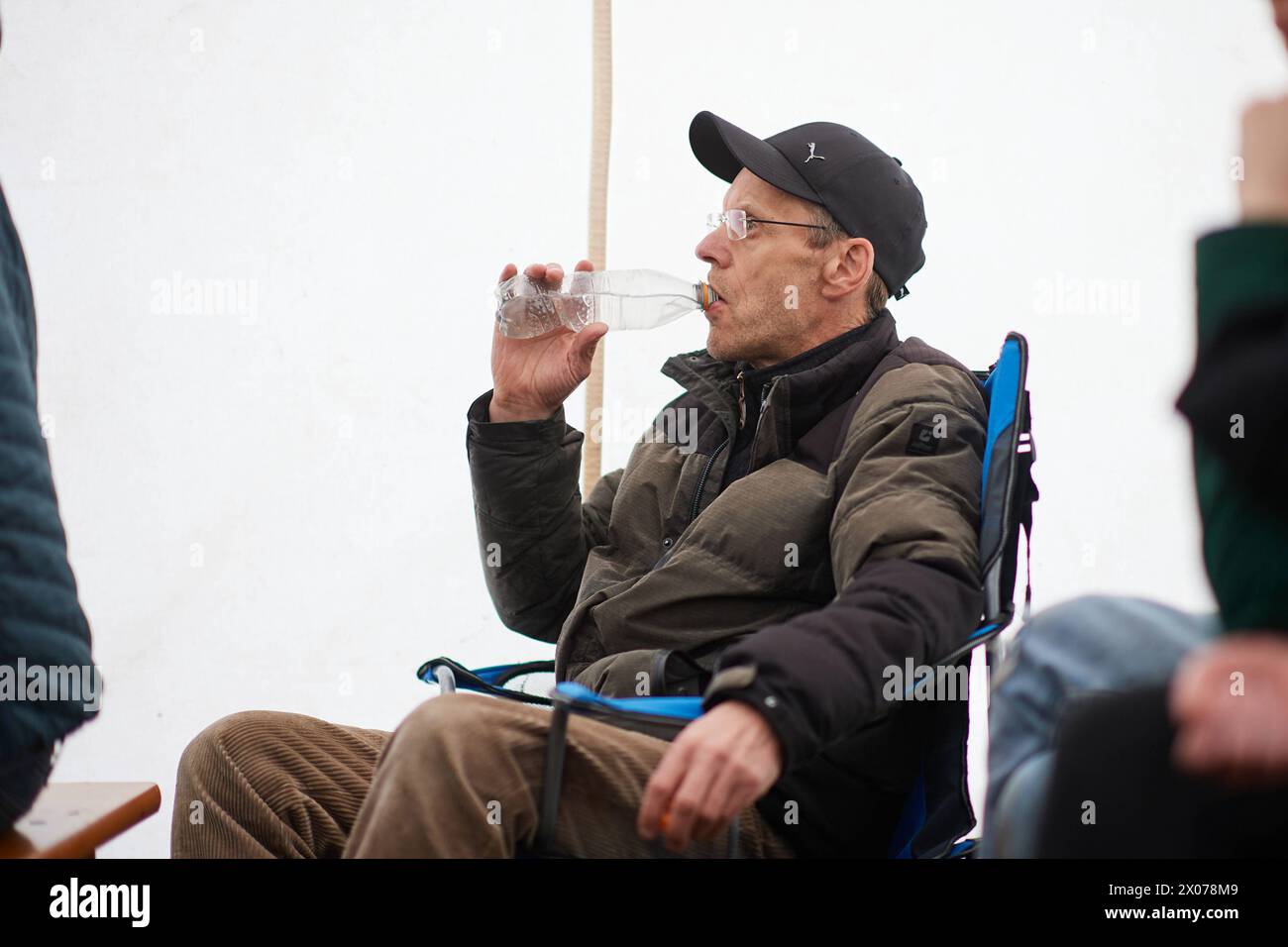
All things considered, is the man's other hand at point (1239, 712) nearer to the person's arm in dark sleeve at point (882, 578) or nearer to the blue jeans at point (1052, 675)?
the blue jeans at point (1052, 675)

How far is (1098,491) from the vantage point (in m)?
2.39

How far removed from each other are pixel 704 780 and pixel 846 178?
107 centimetres

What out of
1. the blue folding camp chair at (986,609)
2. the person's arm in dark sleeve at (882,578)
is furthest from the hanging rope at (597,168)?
the blue folding camp chair at (986,609)

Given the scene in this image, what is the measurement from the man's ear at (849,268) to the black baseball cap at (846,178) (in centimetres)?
2

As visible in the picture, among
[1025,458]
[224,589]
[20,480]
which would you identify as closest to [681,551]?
[1025,458]

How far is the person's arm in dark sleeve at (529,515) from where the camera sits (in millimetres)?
1792

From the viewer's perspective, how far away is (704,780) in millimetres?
1024

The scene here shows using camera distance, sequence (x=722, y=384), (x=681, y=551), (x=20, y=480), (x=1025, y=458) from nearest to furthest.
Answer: (x=20, y=480), (x=1025, y=458), (x=681, y=551), (x=722, y=384)

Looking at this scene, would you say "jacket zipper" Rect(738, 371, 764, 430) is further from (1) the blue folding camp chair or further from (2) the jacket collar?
(1) the blue folding camp chair

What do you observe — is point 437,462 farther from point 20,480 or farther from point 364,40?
point 20,480

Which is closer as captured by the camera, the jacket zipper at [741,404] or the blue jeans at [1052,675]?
the blue jeans at [1052,675]

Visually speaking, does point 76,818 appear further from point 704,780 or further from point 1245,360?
point 1245,360
